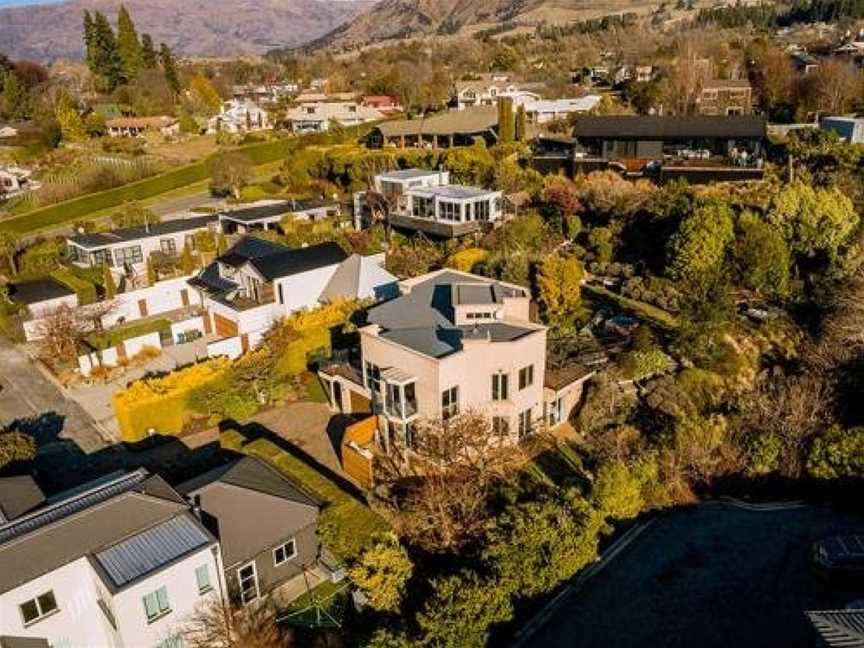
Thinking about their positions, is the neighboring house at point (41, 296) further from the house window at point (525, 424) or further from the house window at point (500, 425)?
the house window at point (525, 424)

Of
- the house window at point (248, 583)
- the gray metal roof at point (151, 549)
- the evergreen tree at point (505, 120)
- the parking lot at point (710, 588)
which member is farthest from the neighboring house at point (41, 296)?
the evergreen tree at point (505, 120)

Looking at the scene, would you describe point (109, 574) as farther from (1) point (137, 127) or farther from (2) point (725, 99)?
(1) point (137, 127)

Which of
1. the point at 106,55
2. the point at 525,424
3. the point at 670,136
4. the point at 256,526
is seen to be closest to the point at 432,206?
the point at 670,136

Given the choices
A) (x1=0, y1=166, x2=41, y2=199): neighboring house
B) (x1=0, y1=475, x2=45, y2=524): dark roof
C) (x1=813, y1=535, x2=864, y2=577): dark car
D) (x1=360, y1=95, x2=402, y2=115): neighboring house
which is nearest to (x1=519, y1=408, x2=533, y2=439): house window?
(x1=813, y1=535, x2=864, y2=577): dark car

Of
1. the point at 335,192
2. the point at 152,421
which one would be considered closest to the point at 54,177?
the point at 335,192

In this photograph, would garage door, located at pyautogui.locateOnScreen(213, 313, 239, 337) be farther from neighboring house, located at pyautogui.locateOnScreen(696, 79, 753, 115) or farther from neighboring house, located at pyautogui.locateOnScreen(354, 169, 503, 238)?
neighboring house, located at pyautogui.locateOnScreen(696, 79, 753, 115)

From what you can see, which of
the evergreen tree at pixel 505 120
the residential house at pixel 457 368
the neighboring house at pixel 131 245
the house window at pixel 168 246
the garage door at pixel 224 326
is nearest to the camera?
the residential house at pixel 457 368
